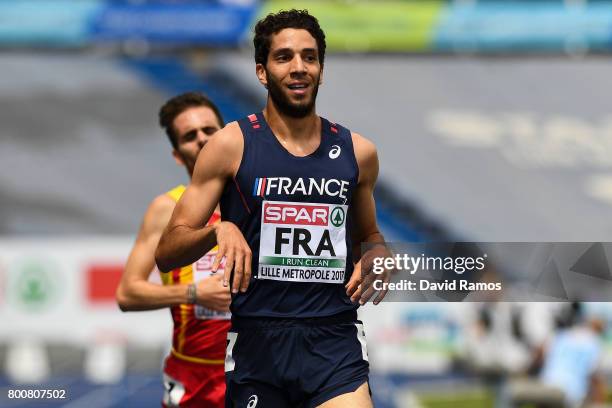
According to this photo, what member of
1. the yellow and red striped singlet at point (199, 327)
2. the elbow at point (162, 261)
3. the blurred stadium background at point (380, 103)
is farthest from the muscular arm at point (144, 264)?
the blurred stadium background at point (380, 103)

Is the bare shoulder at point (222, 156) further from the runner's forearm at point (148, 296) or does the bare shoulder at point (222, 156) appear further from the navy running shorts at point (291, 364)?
the runner's forearm at point (148, 296)

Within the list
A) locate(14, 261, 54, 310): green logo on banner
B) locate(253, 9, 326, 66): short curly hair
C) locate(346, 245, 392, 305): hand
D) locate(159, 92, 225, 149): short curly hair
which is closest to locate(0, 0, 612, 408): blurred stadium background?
locate(14, 261, 54, 310): green logo on banner

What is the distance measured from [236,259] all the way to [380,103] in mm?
19883

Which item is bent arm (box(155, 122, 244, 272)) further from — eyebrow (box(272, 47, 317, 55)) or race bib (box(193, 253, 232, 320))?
race bib (box(193, 253, 232, 320))

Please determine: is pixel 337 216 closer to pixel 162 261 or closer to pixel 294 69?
pixel 294 69

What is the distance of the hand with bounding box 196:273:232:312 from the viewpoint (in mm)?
5250

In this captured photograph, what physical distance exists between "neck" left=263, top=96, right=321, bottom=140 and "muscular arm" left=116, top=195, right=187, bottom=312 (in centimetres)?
151

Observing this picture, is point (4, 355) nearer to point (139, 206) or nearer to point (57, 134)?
point (139, 206)

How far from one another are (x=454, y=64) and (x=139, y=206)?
724 centimetres

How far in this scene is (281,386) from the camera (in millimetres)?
4105

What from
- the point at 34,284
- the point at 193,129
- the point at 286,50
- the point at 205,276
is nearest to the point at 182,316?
the point at 205,276

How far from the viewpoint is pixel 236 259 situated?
12.2 feet

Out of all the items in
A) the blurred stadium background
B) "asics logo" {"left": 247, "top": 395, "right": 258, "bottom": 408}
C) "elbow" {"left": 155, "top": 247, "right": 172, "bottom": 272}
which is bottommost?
"asics logo" {"left": 247, "top": 395, "right": 258, "bottom": 408}

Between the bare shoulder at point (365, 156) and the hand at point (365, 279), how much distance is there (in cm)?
30
